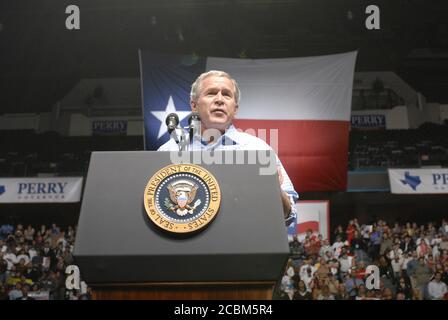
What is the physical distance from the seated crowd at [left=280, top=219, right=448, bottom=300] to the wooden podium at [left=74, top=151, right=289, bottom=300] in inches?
270

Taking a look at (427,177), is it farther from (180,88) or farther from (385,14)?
(180,88)

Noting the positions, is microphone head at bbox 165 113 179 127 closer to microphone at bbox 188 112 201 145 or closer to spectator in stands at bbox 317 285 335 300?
microphone at bbox 188 112 201 145

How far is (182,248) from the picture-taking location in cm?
123

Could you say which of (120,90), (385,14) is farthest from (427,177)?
(120,90)

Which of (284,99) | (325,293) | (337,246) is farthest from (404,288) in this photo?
(284,99)

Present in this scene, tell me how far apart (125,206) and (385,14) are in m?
11.8

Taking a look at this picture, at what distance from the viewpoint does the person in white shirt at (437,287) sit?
8.47 m

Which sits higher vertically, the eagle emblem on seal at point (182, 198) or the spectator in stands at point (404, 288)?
the spectator in stands at point (404, 288)

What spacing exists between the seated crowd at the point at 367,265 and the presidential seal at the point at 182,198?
271 inches

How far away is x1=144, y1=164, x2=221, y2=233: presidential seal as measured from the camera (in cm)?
125

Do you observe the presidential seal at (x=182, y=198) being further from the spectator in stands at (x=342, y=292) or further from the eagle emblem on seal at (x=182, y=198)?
the spectator in stands at (x=342, y=292)

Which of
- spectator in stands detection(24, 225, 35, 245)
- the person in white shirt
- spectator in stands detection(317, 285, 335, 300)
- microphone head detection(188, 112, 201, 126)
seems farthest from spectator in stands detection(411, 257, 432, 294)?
microphone head detection(188, 112, 201, 126)

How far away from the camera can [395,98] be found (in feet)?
49.3

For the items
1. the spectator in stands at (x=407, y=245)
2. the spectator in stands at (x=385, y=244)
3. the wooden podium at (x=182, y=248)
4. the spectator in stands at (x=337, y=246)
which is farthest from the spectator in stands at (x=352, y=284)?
the wooden podium at (x=182, y=248)
